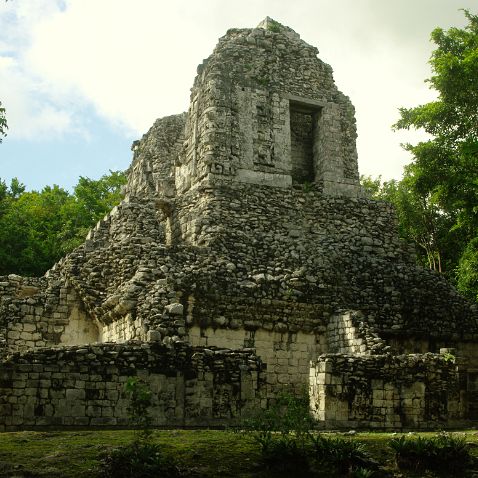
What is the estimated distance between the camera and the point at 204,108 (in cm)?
2086

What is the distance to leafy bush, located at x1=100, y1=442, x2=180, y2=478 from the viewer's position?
7414 millimetres

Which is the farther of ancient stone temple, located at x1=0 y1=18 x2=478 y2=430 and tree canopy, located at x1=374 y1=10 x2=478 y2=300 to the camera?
tree canopy, located at x1=374 y1=10 x2=478 y2=300

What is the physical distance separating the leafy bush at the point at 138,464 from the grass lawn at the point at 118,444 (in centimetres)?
16

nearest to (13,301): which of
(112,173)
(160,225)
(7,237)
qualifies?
(160,225)

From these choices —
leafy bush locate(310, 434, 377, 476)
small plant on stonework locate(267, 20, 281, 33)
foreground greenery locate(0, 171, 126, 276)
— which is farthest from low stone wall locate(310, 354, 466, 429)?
foreground greenery locate(0, 171, 126, 276)

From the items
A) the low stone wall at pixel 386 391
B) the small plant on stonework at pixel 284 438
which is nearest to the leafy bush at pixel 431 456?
the small plant on stonework at pixel 284 438

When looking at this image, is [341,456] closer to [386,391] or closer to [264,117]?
[386,391]

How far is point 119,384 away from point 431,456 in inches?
213

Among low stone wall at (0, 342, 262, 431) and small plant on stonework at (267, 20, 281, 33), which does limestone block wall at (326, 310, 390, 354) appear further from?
small plant on stonework at (267, 20, 281, 33)

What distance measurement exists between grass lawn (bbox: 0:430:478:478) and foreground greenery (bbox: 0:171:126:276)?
20558mm

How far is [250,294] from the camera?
1628cm

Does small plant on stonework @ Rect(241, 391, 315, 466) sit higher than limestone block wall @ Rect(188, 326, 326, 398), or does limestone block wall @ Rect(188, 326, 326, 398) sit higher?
limestone block wall @ Rect(188, 326, 326, 398)

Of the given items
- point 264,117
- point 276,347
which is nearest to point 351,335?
point 276,347

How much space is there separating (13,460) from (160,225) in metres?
13.1
